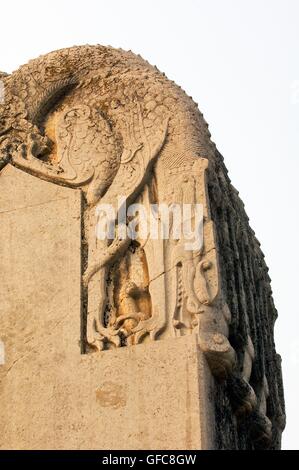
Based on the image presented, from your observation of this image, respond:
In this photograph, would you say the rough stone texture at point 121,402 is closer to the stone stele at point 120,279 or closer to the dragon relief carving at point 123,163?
the stone stele at point 120,279

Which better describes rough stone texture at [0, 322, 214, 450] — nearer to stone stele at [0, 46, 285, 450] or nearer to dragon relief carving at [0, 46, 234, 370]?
stone stele at [0, 46, 285, 450]

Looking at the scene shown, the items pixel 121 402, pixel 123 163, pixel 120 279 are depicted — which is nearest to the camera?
pixel 121 402

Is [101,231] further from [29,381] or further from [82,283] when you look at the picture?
[29,381]

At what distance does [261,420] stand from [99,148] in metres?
2.61

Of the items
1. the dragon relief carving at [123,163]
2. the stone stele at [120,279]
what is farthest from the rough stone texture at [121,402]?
the dragon relief carving at [123,163]

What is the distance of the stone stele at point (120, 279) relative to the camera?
880 centimetres

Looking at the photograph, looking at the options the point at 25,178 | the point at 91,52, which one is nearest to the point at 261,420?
the point at 25,178

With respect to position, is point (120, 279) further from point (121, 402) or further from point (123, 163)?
point (121, 402)

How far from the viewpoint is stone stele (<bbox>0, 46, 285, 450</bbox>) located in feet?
28.9

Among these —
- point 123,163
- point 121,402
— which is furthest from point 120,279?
point 121,402

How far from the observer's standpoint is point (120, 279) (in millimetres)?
9656

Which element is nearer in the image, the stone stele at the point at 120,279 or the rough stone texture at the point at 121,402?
the rough stone texture at the point at 121,402

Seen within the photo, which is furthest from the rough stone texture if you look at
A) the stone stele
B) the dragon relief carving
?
the dragon relief carving
